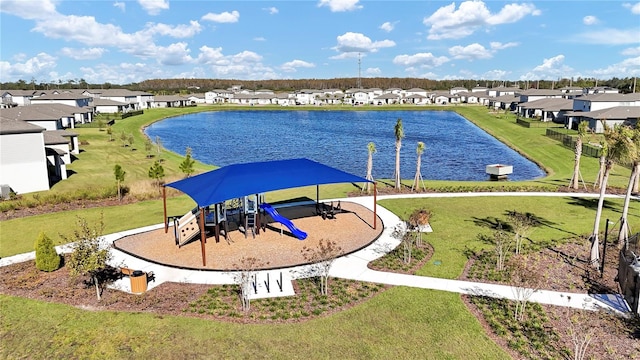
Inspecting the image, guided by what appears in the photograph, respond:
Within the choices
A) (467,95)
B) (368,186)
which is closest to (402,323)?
(368,186)

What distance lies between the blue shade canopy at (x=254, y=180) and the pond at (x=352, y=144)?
1932cm

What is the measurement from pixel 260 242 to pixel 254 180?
279 centimetres

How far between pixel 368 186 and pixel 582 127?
51.6ft

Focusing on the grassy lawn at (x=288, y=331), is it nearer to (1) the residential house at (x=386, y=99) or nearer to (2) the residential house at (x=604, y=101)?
(2) the residential house at (x=604, y=101)

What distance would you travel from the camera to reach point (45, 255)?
52.9 feet

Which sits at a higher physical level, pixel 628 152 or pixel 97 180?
pixel 628 152

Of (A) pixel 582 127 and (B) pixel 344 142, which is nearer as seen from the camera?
A: (A) pixel 582 127

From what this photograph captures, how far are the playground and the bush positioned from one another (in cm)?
272

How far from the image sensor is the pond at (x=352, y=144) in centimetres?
4492

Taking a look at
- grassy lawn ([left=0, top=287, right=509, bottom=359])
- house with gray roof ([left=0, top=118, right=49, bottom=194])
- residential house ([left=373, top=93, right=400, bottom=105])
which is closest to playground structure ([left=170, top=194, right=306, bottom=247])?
grassy lawn ([left=0, top=287, right=509, bottom=359])

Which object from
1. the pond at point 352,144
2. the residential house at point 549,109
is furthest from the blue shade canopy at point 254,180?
the residential house at point 549,109

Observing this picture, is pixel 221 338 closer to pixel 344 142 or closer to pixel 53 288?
pixel 53 288

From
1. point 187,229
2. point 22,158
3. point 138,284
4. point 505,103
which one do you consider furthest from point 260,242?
point 505,103

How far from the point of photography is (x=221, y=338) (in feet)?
38.7
